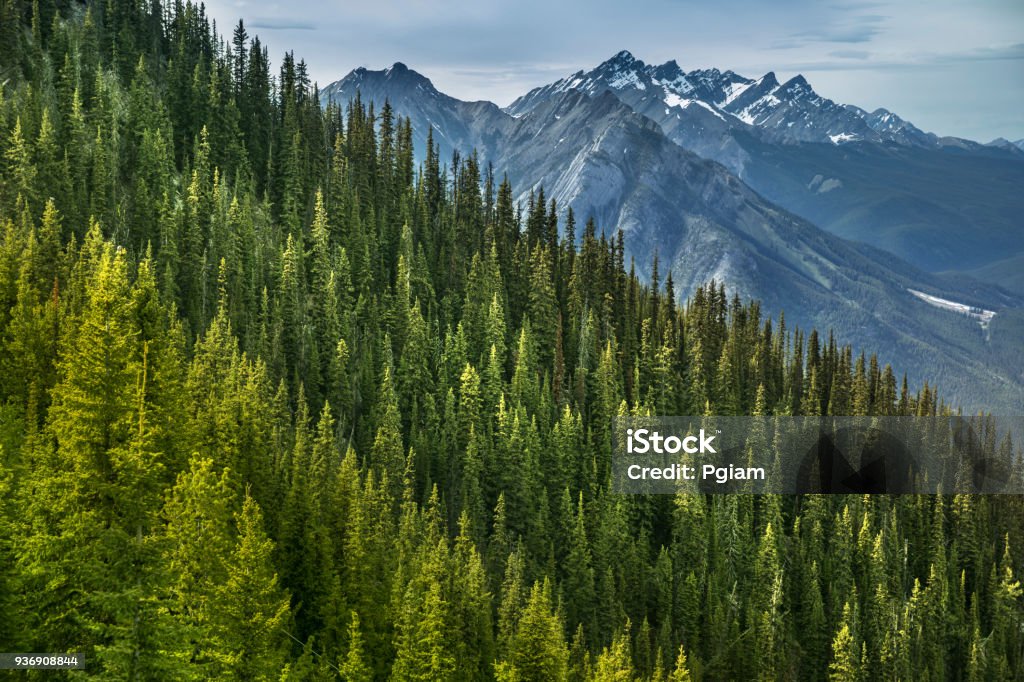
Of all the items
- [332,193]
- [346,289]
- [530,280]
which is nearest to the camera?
[346,289]

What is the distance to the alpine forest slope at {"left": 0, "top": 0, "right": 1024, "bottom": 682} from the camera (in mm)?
40344

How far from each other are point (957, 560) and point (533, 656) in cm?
11962

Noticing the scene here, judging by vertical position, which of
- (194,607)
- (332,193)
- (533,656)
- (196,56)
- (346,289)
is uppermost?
(196,56)

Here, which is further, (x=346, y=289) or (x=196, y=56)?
(x=196, y=56)

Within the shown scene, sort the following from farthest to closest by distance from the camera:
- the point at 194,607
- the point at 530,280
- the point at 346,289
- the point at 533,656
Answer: the point at 530,280
the point at 346,289
the point at 533,656
the point at 194,607

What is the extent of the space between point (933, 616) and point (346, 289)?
98.7 metres

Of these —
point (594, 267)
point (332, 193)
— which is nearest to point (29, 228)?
point (332, 193)

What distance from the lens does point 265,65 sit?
17250 centimetres

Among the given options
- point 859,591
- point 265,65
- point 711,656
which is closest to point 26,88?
point 265,65

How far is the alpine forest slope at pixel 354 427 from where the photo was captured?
1588 inches

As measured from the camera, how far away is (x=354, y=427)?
114 metres

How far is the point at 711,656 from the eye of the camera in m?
113

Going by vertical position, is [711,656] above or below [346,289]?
below

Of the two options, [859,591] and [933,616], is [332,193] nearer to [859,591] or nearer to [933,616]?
[859,591]
